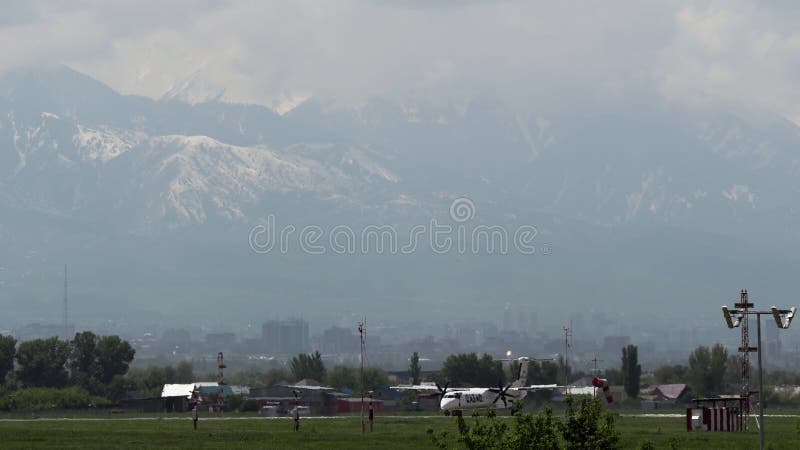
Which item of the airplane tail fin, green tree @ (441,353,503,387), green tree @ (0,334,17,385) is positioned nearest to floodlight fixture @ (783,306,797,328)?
the airplane tail fin

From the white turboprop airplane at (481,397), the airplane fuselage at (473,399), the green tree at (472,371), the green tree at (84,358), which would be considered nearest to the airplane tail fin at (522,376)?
the white turboprop airplane at (481,397)

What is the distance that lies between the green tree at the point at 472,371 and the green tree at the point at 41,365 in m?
45.0

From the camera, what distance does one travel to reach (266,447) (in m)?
82.4

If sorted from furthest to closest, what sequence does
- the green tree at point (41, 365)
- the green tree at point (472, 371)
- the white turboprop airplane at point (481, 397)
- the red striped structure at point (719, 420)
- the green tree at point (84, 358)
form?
the green tree at point (472, 371), the green tree at point (84, 358), the green tree at point (41, 365), the white turboprop airplane at point (481, 397), the red striped structure at point (719, 420)

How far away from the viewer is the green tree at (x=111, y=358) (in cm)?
19415

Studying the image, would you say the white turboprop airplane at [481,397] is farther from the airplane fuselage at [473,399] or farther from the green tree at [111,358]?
the green tree at [111,358]

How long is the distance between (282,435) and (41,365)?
100 meters

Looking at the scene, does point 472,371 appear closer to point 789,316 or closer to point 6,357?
point 6,357

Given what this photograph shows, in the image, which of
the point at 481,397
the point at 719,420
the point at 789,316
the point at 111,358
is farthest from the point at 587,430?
A: the point at 111,358

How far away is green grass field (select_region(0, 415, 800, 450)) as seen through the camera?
84.6 meters

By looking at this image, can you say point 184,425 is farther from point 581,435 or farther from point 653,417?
point 581,435

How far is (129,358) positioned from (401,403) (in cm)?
4283

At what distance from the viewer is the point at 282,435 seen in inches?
3718

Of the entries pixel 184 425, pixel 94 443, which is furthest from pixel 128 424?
pixel 94 443
